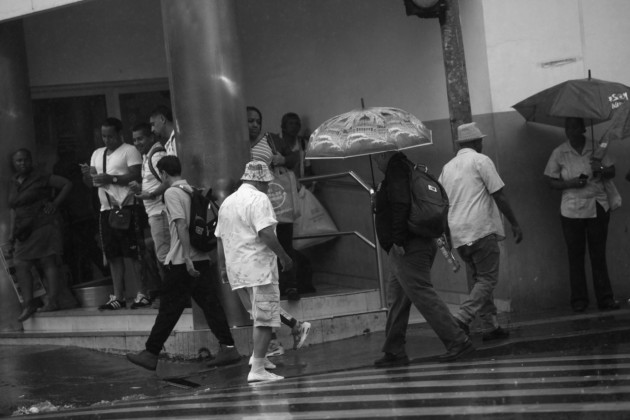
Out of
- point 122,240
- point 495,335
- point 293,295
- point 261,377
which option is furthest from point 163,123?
point 495,335

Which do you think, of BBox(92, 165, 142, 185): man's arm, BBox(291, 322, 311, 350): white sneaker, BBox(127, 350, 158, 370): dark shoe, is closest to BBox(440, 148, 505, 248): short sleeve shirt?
BBox(291, 322, 311, 350): white sneaker

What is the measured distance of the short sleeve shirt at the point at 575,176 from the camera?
11.0 m

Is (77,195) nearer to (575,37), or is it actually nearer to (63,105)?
(63,105)

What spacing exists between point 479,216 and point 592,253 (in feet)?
6.73

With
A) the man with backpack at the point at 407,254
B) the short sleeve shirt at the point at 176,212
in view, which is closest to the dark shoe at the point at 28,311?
the short sleeve shirt at the point at 176,212

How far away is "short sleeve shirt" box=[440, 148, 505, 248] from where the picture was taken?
959cm

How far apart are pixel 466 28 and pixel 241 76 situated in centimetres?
238

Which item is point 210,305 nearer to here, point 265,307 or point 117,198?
point 265,307

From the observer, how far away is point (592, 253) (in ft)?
36.3

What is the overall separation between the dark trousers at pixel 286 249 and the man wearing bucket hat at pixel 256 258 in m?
1.69

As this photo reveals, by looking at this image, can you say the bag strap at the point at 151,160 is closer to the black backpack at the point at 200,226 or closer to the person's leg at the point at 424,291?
the black backpack at the point at 200,226

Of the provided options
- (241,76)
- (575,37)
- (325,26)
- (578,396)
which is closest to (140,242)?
(241,76)

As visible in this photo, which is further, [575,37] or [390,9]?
[390,9]

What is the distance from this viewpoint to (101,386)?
9.80 m
